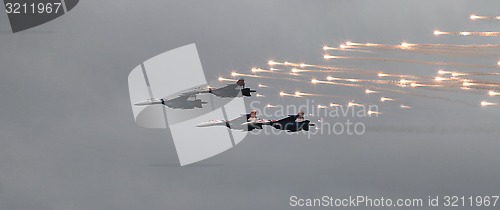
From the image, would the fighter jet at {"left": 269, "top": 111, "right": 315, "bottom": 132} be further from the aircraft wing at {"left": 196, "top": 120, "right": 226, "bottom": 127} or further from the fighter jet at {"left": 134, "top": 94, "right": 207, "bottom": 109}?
the fighter jet at {"left": 134, "top": 94, "right": 207, "bottom": 109}

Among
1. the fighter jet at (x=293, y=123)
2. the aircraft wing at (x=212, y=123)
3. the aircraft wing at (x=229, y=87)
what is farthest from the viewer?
the aircraft wing at (x=212, y=123)

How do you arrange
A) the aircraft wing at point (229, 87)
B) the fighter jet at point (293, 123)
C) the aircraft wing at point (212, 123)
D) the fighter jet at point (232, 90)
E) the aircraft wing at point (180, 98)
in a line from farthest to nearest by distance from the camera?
the aircraft wing at point (212, 123) < the aircraft wing at point (180, 98) < the aircraft wing at point (229, 87) < the fighter jet at point (232, 90) < the fighter jet at point (293, 123)

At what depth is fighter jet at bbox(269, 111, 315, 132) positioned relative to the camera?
452ft

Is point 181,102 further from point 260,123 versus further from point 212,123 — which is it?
point 260,123

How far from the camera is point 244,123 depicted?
145000 mm

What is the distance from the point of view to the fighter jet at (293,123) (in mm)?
137750

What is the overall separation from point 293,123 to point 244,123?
9.81 m

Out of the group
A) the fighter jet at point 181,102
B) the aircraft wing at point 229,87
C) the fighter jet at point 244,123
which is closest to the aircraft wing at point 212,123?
the fighter jet at point 244,123

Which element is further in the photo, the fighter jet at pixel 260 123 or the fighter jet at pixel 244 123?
the fighter jet at pixel 244 123

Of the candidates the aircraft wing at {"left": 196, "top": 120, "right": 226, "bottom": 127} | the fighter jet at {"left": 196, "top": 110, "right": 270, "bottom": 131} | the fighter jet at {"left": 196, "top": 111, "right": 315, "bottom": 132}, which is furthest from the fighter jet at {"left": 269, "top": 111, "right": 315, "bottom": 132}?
the aircraft wing at {"left": 196, "top": 120, "right": 226, "bottom": 127}

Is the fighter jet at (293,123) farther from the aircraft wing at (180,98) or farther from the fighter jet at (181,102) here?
the aircraft wing at (180,98)

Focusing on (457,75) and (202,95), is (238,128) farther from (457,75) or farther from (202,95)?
(457,75)

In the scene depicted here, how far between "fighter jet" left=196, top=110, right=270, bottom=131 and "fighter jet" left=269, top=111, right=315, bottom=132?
10.8 feet

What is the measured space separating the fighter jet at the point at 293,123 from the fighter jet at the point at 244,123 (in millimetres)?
3289
